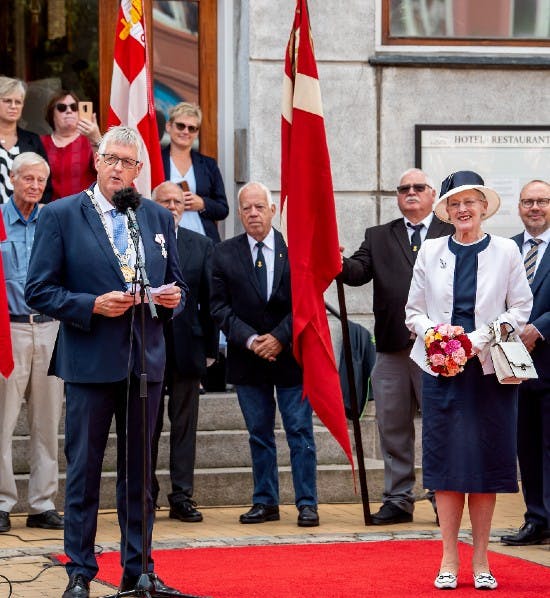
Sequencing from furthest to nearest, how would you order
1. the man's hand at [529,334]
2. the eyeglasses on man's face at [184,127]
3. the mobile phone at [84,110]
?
the eyeglasses on man's face at [184,127]
the mobile phone at [84,110]
the man's hand at [529,334]

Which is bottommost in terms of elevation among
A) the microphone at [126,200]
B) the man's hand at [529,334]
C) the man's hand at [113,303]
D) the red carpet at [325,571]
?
the red carpet at [325,571]

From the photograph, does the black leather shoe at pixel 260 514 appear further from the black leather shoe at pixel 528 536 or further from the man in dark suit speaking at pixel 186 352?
the black leather shoe at pixel 528 536

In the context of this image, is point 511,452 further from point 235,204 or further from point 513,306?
point 235,204

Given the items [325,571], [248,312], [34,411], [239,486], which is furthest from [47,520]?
[325,571]

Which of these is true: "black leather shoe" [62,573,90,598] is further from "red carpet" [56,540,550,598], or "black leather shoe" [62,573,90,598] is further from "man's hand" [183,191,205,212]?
"man's hand" [183,191,205,212]

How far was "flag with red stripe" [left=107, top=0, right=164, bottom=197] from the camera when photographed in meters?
10.9

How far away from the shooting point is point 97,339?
7.47 m

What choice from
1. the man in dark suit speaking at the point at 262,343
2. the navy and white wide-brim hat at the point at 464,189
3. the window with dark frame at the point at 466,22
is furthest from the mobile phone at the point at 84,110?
→ the navy and white wide-brim hat at the point at 464,189

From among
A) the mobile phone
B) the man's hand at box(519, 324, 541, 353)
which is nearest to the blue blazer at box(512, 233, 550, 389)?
the man's hand at box(519, 324, 541, 353)

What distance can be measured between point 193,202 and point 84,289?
13.5 ft

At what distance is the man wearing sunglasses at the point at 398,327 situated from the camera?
1038 centimetres

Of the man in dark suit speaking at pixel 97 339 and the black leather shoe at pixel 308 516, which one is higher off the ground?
the man in dark suit speaking at pixel 97 339

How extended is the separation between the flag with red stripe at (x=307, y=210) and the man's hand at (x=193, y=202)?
5.42 ft

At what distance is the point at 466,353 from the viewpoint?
787 cm
